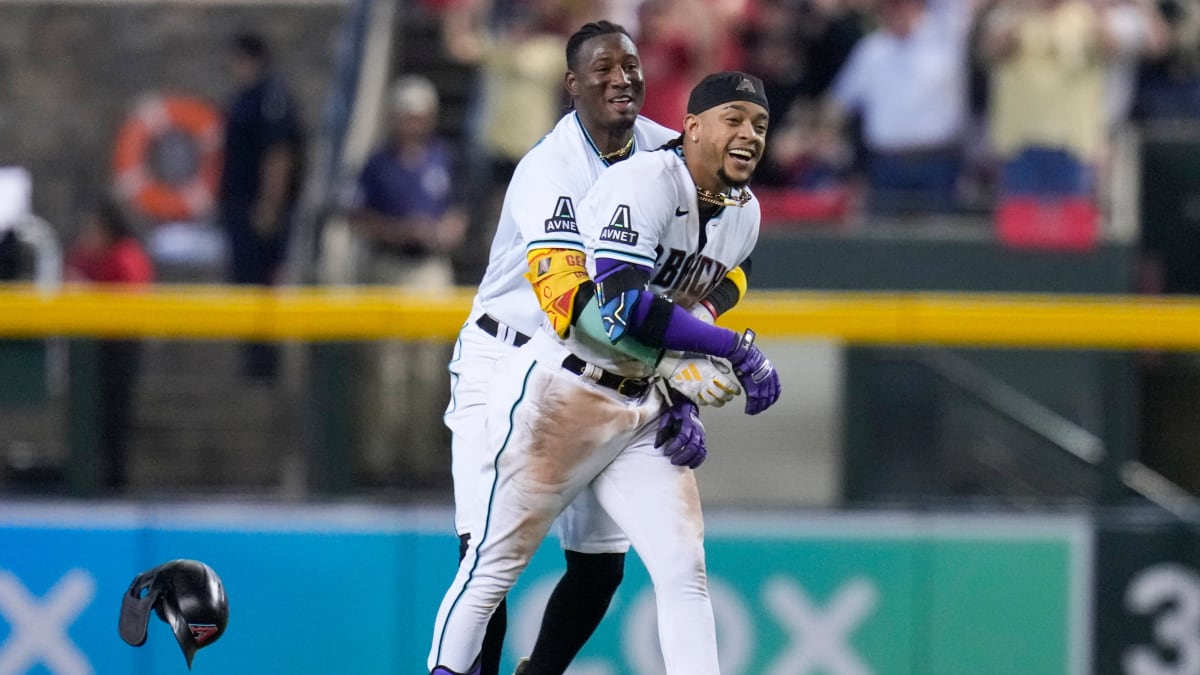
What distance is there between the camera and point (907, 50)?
405 inches

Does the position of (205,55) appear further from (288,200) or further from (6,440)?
(6,440)

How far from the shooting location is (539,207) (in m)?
5.47

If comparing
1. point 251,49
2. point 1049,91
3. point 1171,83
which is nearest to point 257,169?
point 251,49

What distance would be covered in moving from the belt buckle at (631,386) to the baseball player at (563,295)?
15cm

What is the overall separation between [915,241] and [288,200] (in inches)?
131

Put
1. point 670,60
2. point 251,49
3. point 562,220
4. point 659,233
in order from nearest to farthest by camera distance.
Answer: point 659,233 → point 562,220 → point 670,60 → point 251,49

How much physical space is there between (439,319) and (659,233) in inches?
115

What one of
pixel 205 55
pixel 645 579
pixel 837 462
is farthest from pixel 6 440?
pixel 205 55

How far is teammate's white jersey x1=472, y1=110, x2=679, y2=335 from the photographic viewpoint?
545cm

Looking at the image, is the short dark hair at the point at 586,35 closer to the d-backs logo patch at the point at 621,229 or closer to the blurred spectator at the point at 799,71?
the d-backs logo patch at the point at 621,229

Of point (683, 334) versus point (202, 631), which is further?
point (202, 631)

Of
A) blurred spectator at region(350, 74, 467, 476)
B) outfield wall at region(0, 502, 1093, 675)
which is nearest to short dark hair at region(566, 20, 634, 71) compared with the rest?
outfield wall at region(0, 502, 1093, 675)

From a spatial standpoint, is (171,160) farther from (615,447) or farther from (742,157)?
(742,157)

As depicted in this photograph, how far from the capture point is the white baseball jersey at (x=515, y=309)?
5.58 meters
